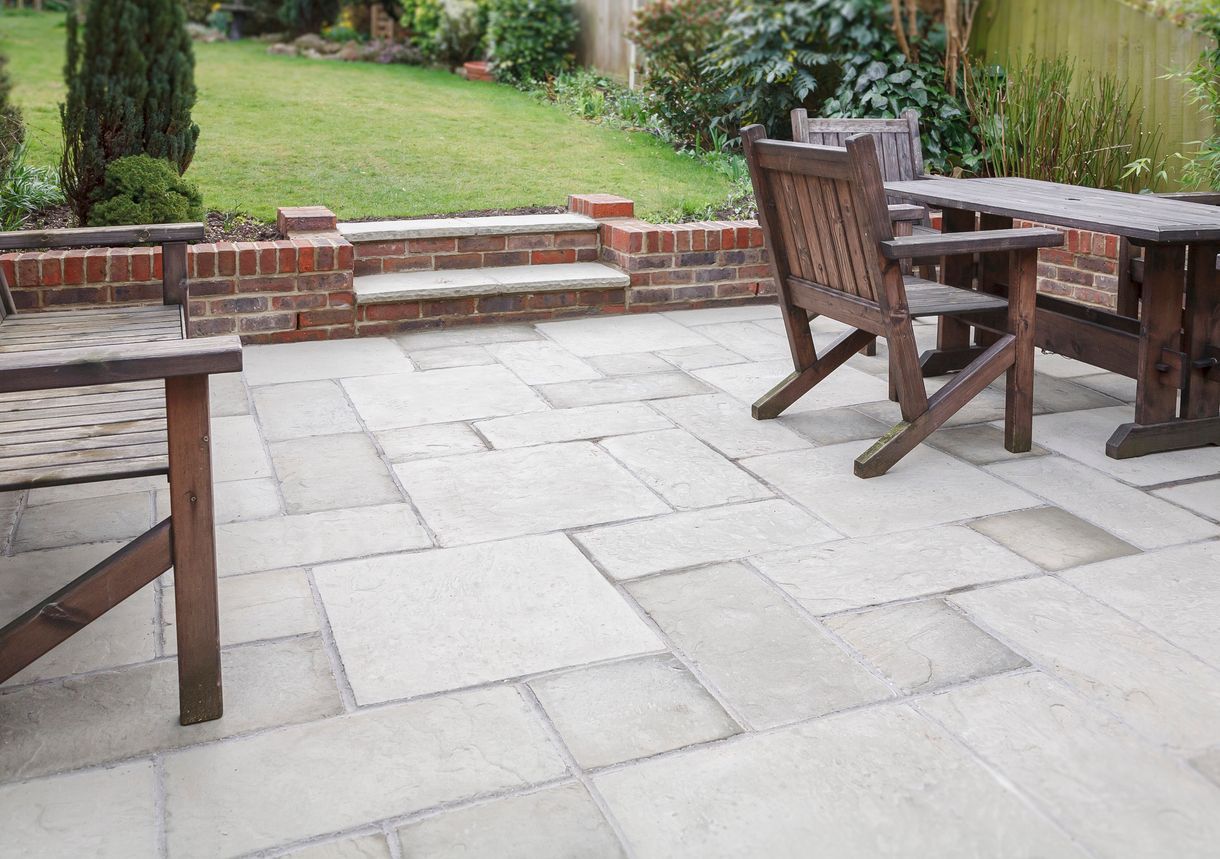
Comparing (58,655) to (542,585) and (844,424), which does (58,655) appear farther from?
(844,424)

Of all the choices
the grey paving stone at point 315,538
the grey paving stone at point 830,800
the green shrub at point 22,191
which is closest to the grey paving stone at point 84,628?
the grey paving stone at point 315,538

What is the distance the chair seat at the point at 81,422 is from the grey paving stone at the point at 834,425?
6.29ft

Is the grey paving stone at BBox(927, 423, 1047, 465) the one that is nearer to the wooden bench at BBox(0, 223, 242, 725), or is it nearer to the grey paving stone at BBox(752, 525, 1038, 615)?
the grey paving stone at BBox(752, 525, 1038, 615)

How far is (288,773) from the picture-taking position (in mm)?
1974

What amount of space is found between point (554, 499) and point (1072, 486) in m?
1.45

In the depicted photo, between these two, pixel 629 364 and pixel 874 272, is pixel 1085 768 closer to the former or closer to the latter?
pixel 874 272

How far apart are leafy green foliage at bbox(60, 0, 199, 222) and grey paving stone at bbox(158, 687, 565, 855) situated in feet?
12.3

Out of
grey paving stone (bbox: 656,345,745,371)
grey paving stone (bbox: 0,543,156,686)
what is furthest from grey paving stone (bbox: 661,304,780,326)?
grey paving stone (bbox: 0,543,156,686)

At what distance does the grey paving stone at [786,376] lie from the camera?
4184mm

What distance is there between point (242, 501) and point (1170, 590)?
231 centimetres

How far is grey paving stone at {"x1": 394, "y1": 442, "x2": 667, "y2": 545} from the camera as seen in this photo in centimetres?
308

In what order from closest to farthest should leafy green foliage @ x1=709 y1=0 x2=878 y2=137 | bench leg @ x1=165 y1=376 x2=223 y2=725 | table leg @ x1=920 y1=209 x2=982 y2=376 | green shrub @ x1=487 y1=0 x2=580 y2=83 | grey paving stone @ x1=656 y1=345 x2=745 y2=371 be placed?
bench leg @ x1=165 y1=376 x2=223 y2=725
table leg @ x1=920 y1=209 x2=982 y2=376
grey paving stone @ x1=656 y1=345 x2=745 y2=371
leafy green foliage @ x1=709 y1=0 x2=878 y2=137
green shrub @ x1=487 y1=0 x2=580 y2=83

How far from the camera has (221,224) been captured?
560 cm

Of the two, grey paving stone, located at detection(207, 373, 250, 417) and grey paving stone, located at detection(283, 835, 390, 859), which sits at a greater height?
grey paving stone, located at detection(207, 373, 250, 417)
